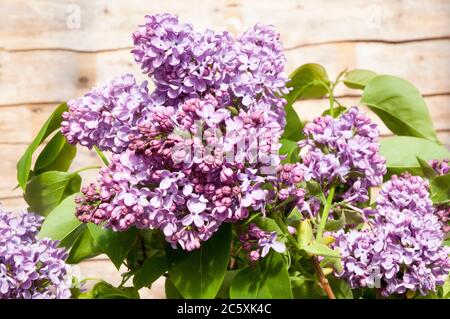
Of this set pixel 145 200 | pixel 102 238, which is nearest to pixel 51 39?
pixel 102 238

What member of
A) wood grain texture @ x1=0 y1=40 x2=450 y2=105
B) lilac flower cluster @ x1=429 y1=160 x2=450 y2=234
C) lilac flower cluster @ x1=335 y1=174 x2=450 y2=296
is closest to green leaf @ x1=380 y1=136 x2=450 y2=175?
lilac flower cluster @ x1=429 y1=160 x2=450 y2=234

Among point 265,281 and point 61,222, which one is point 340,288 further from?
point 61,222

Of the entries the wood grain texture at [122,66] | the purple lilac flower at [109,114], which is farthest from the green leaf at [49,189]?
the wood grain texture at [122,66]

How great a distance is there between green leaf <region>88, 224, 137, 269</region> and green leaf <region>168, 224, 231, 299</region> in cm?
6

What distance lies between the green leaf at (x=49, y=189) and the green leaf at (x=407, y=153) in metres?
0.31

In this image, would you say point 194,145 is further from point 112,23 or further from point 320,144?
point 112,23

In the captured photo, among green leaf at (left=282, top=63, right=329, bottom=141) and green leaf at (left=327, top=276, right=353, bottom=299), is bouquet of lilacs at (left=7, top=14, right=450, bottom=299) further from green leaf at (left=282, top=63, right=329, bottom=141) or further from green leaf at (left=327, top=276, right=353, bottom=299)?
green leaf at (left=282, top=63, right=329, bottom=141)

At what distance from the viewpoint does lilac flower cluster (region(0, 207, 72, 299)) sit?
0.61 metres

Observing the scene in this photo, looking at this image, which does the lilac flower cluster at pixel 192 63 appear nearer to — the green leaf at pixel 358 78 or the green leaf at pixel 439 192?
the green leaf at pixel 439 192

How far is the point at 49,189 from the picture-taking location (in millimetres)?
790

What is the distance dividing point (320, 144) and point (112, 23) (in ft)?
3.49

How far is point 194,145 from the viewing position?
0.55m

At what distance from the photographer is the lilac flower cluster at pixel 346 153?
634 millimetres

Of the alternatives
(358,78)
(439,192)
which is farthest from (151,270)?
(358,78)
